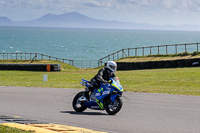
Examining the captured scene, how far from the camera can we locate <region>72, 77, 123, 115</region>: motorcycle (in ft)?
33.1

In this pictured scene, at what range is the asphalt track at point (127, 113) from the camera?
8.68 metres

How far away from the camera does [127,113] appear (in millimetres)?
10719

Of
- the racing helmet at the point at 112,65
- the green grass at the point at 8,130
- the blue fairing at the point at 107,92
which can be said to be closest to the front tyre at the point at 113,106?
the blue fairing at the point at 107,92

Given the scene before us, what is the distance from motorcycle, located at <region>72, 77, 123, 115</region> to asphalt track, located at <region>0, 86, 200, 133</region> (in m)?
0.25

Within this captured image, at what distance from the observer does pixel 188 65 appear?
34344 mm

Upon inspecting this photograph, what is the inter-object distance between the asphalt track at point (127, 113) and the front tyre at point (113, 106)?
0.17 m

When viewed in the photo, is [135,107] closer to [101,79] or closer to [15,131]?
[101,79]

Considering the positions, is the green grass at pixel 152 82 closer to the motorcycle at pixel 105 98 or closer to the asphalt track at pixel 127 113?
the asphalt track at pixel 127 113

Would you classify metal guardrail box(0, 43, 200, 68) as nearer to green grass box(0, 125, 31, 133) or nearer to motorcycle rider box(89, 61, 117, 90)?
motorcycle rider box(89, 61, 117, 90)

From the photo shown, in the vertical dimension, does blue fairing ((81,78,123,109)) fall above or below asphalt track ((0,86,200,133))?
above

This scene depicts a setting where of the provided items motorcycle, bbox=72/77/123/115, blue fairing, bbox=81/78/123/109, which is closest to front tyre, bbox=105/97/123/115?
motorcycle, bbox=72/77/123/115

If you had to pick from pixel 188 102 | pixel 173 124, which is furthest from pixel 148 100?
pixel 173 124

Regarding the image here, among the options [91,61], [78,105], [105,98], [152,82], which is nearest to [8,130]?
[105,98]

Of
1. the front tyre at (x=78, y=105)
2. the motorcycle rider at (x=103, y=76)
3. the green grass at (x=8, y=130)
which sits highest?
the motorcycle rider at (x=103, y=76)
